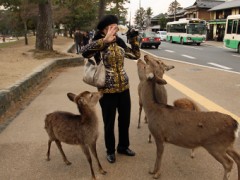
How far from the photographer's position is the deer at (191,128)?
315 cm

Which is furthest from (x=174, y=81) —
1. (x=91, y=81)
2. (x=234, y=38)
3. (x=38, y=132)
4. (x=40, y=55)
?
(x=234, y=38)

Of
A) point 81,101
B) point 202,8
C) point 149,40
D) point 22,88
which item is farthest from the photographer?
point 202,8

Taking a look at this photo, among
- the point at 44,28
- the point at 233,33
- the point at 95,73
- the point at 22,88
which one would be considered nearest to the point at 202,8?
the point at 233,33

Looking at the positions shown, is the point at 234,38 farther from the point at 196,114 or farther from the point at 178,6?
the point at 178,6

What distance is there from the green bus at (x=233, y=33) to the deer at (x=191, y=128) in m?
19.8

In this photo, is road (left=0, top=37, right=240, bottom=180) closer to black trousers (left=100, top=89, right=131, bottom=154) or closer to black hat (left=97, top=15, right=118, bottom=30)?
black trousers (left=100, top=89, right=131, bottom=154)

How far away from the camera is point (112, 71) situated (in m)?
3.80

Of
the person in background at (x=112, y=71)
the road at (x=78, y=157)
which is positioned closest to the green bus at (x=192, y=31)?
the road at (x=78, y=157)

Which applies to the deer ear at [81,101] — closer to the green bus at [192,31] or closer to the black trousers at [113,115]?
the black trousers at [113,115]

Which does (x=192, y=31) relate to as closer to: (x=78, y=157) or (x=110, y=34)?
(x=78, y=157)

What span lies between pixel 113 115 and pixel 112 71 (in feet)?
2.02

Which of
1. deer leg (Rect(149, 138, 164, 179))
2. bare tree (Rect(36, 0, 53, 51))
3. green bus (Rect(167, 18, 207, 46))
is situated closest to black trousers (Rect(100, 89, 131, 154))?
deer leg (Rect(149, 138, 164, 179))

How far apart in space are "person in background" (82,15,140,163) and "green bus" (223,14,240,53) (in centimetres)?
1950

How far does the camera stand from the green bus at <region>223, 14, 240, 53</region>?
2156 centimetres
